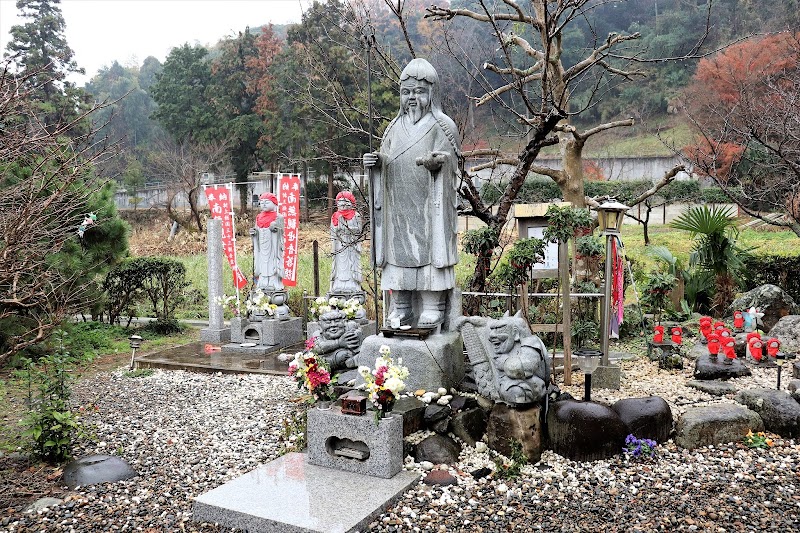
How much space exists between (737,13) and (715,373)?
28.2 m

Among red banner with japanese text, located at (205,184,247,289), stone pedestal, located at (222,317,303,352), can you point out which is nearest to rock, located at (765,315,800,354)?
stone pedestal, located at (222,317,303,352)

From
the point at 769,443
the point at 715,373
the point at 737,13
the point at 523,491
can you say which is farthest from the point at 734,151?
the point at 523,491

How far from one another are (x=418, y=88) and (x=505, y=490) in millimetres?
3692

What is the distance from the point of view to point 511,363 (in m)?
5.05

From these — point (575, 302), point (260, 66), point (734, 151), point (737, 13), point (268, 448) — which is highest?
point (737, 13)

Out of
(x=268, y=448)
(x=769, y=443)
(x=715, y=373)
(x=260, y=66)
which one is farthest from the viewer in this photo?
(x=260, y=66)

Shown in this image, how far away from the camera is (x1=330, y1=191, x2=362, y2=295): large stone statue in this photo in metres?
10.4

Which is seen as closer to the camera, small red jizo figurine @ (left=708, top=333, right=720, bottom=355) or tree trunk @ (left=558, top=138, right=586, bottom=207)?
small red jizo figurine @ (left=708, top=333, right=720, bottom=355)

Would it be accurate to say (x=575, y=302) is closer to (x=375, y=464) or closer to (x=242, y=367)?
(x=242, y=367)

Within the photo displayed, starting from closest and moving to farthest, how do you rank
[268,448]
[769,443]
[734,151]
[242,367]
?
1. [769,443]
2. [268,448]
3. [242,367]
4. [734,151]

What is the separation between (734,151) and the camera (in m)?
20.2

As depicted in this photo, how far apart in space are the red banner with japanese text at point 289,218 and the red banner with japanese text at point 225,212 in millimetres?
1158

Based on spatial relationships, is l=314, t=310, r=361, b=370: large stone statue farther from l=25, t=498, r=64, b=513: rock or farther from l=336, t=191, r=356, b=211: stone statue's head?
l=336, t=191, r=356, b=211: stone statue's head

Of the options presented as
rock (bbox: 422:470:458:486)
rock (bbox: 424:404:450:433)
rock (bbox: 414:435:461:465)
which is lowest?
rock (bbox: 422:470:458:486)
